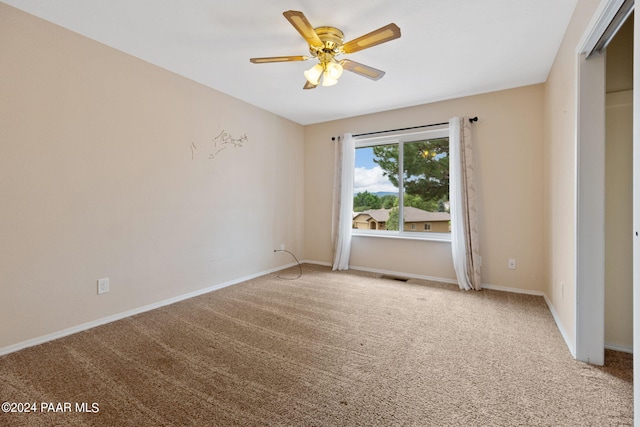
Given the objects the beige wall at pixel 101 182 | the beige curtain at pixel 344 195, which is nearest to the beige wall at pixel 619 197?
the beige curtain at pixel 344 195

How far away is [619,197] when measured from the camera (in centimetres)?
195

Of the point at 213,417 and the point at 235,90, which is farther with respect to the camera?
the point at 235,90

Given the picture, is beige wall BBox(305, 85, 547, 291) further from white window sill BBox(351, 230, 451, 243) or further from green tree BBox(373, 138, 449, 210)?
green tree BBox(373, 138, 449, 210)

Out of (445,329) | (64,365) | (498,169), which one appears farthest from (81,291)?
(498,169)

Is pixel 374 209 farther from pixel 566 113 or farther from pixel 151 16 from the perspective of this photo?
pixel 151 16

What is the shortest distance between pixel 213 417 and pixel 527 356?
6.64ft

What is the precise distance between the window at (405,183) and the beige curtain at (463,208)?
0.93 ft

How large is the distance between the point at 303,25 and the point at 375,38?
1.63ft

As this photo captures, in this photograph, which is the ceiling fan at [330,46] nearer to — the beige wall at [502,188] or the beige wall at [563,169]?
the beige wall at [563,169]

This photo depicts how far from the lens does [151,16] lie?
2.02 meters

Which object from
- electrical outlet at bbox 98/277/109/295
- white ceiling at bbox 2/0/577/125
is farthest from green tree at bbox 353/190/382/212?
electrical outlet at bbox 98/277/109/295

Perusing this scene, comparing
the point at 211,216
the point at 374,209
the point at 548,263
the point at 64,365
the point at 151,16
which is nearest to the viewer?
the point at 64,365

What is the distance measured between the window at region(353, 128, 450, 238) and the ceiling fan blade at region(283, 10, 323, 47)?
90.1 inches

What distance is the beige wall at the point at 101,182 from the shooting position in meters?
1.94
